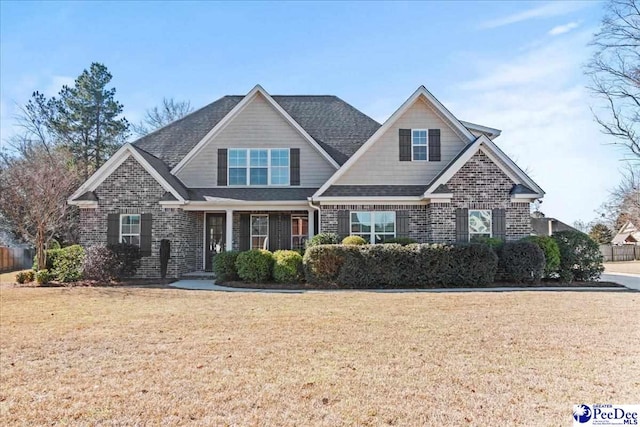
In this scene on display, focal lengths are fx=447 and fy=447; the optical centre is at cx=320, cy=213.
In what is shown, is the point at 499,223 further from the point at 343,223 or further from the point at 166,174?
the point at 166,174

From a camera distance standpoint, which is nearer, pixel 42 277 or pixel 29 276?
pixel 42 277

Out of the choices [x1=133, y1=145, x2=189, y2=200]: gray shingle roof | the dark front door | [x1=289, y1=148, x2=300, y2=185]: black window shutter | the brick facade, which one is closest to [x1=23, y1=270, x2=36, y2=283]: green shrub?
[x1=133, y1=145, x2=189, y2=200]: gray shingle roof

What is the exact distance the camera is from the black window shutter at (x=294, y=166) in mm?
19219

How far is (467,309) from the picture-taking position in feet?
32.6

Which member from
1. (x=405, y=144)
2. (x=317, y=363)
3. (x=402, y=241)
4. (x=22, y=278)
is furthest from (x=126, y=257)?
(x=317, y=363)

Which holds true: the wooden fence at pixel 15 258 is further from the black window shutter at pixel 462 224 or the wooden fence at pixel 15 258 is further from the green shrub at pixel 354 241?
the black window shutter at pixel 462 224

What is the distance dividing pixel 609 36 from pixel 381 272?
562 inches

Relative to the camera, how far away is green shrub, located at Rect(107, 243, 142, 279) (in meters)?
16.4

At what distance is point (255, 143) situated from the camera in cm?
1934

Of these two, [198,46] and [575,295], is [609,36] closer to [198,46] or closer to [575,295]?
[575,295]

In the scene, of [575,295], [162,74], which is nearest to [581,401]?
[575,295]

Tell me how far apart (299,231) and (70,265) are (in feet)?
29.5

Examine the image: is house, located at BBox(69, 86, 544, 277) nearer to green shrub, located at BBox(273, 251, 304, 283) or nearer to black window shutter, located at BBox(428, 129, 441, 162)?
black window shutter, located at BBox(428, 129, 441, 162)

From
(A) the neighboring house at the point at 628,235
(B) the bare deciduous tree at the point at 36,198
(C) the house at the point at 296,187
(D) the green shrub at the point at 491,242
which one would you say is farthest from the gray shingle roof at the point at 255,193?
(A) the neighboring house at the point at 628,235
